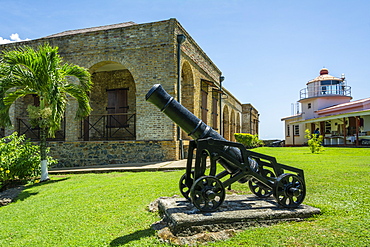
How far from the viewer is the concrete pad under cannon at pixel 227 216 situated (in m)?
3.09

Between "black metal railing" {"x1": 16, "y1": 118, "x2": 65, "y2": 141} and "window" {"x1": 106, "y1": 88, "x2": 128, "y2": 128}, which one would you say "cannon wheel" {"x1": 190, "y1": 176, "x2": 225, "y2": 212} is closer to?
"window" {"x1": 106, "y1": 88, "x2": 128, "y2": 128}

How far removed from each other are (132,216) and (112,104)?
35.7 feet

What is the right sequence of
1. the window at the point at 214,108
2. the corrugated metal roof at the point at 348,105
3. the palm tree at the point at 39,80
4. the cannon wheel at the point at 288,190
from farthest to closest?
the corrugated metal roof at the point at 348,105, the window at the point at 214,108, the palm tree at the point at 39,80, the cannon wheel at the point at 288,190

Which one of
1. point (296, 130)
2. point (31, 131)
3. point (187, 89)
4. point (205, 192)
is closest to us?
point (205, 192)

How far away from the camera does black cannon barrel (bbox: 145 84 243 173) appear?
3562mm

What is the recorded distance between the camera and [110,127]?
536 inches

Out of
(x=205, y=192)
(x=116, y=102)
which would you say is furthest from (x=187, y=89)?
(x=205, y=192)

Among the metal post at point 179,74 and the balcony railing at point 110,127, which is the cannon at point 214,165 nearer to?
the metal post at point 179,74

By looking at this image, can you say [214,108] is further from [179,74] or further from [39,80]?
[39,80]

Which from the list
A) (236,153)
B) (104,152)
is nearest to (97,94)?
(104,152)

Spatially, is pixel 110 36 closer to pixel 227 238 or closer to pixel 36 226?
pixel 36 226

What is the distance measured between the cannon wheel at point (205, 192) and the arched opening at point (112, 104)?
1028 centimetres

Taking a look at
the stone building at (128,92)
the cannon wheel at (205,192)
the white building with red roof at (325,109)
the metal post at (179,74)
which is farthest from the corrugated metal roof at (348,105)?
the cannon wheel at (205,192)

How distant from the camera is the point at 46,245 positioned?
3393mm
